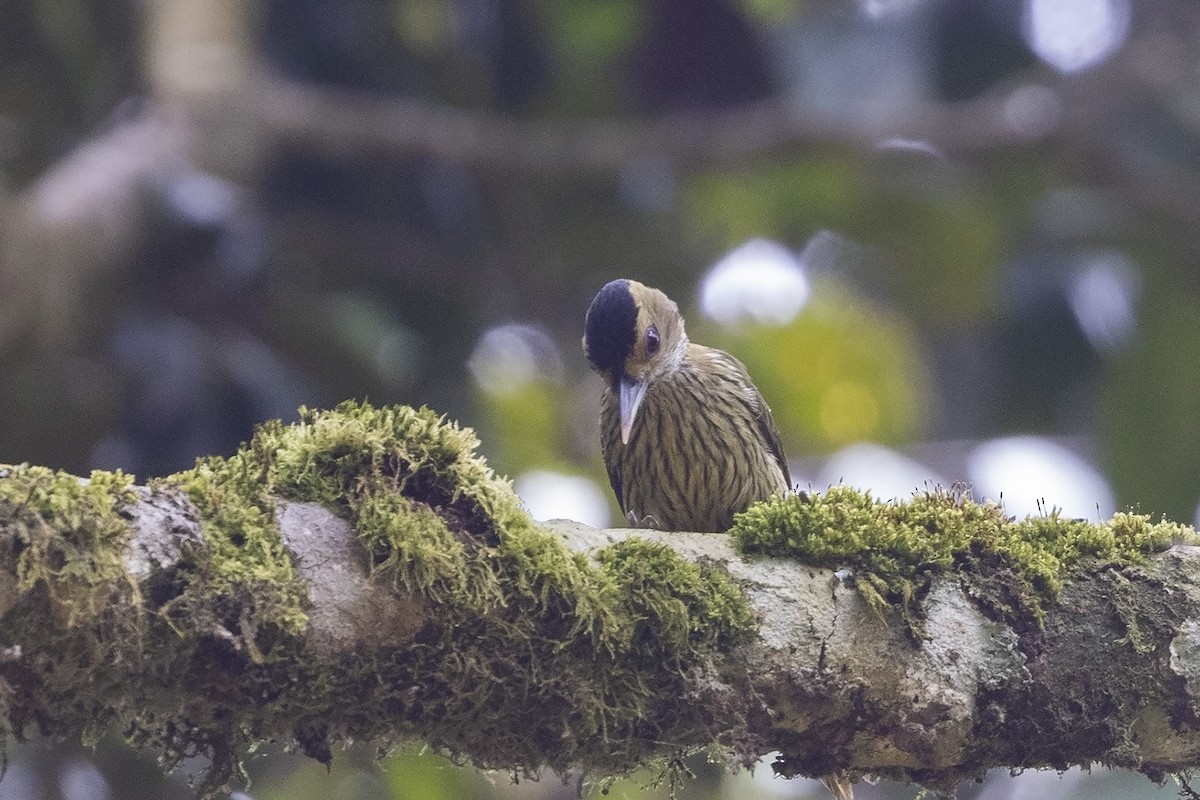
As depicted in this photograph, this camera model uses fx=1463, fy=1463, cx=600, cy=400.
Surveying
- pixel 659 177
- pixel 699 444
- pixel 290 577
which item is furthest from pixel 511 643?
pixel 659 177

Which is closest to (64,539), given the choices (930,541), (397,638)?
(397,638)

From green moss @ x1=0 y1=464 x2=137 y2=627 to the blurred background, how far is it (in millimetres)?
4407

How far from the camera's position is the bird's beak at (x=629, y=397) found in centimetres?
423

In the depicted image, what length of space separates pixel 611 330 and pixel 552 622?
6.56 feet

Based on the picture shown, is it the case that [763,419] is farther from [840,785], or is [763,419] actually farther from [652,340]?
[840,785]

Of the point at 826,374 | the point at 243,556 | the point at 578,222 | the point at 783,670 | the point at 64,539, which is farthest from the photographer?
the point at 578,222

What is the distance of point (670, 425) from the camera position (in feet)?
15.1

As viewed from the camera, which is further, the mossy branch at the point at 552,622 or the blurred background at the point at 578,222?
the blurred background at the point at 578,222

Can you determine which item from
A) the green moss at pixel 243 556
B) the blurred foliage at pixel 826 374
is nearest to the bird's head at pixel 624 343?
the green moss at pixel 243 556

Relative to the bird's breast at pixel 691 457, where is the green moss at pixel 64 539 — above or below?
below

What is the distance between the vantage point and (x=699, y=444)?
4.52 meters

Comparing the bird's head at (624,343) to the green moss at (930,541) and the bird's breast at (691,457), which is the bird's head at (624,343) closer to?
the bird's breast at (691,457)

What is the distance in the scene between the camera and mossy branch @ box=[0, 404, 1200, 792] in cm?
217

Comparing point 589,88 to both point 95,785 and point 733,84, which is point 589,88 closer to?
point 733,84
